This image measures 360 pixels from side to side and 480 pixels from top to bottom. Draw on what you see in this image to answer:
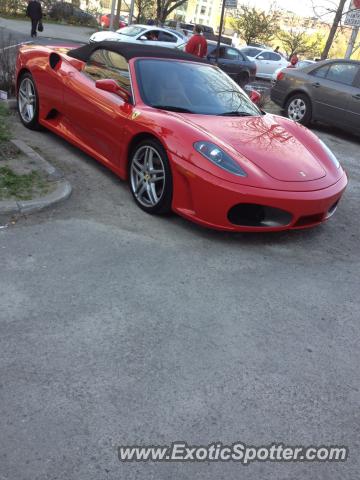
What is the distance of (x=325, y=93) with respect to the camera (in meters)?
9.12

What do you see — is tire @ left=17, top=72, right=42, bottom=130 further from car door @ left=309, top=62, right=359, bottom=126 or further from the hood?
car door @ left=309, top=62, right=359, bottom=126

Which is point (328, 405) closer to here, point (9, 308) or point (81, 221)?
point (9, 308)

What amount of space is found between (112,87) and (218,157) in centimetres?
132

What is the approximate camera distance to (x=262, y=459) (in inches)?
83.7

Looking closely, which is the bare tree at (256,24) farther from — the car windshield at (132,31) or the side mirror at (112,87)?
the side mirror at (112,87)

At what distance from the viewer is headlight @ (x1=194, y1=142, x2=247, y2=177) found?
3863mm

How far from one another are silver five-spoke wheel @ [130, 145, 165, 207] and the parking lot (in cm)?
17

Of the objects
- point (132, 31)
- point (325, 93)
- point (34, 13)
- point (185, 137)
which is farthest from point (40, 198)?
point (34, 13)

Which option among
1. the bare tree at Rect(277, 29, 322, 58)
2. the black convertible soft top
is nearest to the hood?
the black convertible soft top

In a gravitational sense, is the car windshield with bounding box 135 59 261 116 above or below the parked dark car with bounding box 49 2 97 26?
above

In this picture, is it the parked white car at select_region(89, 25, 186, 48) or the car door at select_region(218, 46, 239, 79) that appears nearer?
the parked white car at select_region(89, 25, 186, 48)

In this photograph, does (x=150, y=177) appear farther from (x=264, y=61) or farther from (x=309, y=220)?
(x=264, y=61)

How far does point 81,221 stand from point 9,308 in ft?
4.49

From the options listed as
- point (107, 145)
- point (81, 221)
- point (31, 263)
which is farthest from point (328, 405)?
point (107, 145)
